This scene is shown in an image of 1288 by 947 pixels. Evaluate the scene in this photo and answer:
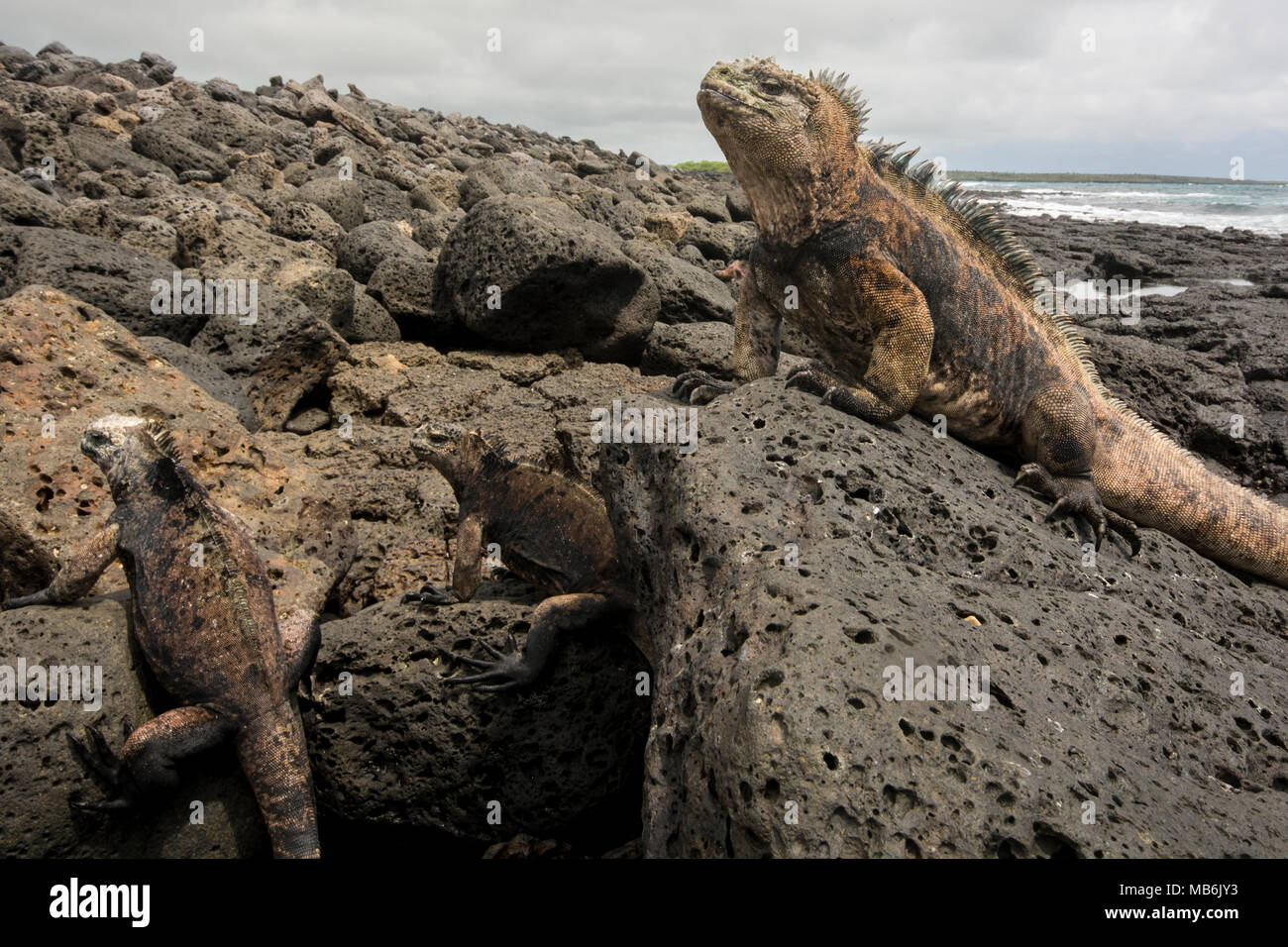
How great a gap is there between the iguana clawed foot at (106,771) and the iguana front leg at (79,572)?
0.52 m

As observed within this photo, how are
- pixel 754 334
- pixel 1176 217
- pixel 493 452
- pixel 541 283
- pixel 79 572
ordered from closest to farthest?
pixel 79 572 → pixel 493 452 → pixel 754 334 → pixel 541 283 → pixel 1176 217

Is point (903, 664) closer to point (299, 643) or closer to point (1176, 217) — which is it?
point (299, 643)

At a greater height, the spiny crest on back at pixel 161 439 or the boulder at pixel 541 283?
the boulder at pixel 541 283

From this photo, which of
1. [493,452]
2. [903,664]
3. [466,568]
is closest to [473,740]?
[466,568]

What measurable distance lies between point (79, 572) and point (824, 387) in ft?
8.49

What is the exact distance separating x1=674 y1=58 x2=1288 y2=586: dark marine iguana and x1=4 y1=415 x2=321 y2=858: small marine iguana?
1.84 meters

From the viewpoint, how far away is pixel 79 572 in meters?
2.56

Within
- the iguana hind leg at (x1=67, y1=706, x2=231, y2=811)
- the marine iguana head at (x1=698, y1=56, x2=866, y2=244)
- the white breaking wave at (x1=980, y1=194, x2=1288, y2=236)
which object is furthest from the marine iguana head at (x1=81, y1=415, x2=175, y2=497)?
the white breaking wave at (x1=980, y1=194, x2=1288, y2=236)

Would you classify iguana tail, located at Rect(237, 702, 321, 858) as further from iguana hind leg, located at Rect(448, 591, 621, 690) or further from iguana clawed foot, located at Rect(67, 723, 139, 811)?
iguana hind leg, located at Rect(448, 591, 621, 690)

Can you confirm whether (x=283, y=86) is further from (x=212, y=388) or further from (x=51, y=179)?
(x=212, y=388)

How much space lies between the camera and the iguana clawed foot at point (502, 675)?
8.98ft

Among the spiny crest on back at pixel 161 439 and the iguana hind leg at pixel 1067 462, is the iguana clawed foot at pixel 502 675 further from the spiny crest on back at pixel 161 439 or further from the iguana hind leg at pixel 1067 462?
the iguana hind leg at pixel 1067 462

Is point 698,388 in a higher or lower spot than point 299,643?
higher

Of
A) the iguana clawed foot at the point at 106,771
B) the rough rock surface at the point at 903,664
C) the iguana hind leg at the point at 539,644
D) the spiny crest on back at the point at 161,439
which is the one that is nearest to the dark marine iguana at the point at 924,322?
the rough rock surface at the point at 903,664
